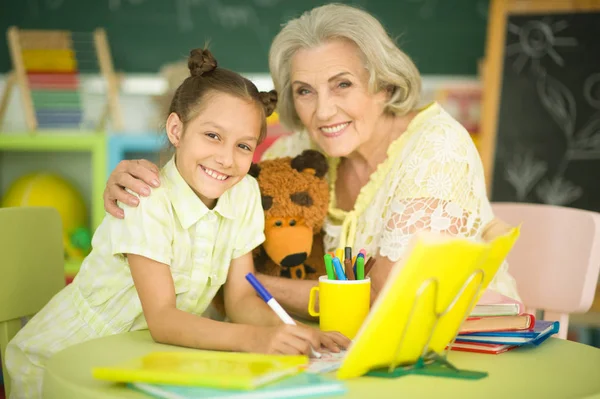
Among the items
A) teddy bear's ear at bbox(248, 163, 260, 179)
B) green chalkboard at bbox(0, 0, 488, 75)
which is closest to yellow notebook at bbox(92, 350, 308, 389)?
teddy bear's ear at bbox(248, 163, 260, 179)

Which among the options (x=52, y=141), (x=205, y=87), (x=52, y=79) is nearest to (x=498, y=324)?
(x=205, y=87)

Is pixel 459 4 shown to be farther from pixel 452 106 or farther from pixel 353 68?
pixel 353 68

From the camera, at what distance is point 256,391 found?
0.82 m

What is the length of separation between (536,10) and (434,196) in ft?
6.64

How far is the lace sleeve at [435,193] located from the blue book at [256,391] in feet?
2.08

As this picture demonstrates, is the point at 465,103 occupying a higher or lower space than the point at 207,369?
higher

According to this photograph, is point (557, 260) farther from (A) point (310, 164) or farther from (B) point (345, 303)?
(B) point (345, 303)

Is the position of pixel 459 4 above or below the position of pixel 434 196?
above

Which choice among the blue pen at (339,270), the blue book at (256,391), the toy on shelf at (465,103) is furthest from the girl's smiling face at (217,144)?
the toy on shelf at (465,103)

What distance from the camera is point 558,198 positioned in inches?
126

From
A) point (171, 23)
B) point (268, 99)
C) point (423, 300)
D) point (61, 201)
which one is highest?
point (171, 23)

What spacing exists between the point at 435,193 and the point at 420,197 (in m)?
0.03

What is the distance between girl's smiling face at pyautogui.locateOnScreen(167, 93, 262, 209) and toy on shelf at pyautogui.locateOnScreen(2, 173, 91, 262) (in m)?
2.21

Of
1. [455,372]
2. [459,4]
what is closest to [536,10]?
[459,4]
